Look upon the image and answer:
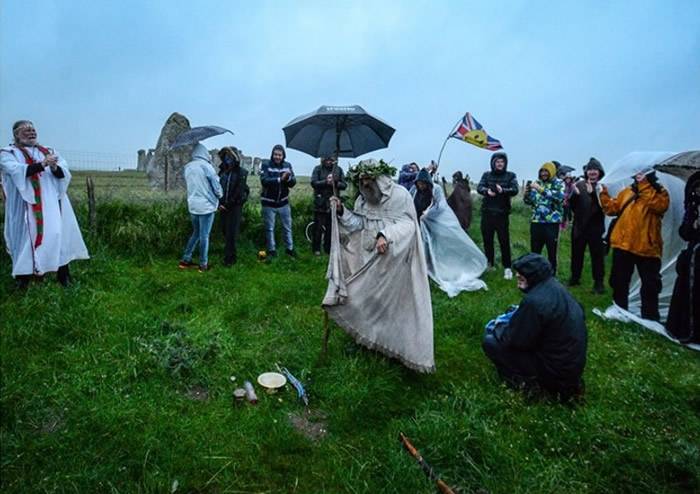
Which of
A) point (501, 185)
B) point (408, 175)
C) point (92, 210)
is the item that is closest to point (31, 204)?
point (92, 210)

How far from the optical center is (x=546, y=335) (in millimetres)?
3338

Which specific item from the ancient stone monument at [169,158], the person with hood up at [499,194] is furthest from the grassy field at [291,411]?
the ancient stone monument at [169,158]

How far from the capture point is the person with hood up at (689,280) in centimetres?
504

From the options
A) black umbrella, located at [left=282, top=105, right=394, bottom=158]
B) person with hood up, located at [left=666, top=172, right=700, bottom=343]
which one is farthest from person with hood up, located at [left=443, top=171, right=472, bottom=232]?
black umbrella, located at [left=282, top=105, right=394, bottom=158]

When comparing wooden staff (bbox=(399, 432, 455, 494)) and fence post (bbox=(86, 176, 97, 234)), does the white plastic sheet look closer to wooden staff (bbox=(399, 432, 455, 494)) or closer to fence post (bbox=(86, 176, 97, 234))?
wooden staff (bbox=(399, 432, 455, 494))

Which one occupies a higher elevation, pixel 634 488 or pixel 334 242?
pixel 334 242

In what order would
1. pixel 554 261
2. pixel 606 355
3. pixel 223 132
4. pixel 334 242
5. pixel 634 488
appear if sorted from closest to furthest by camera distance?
1. pixel 634 488
2. pixel 334 242
3. pixel 606 355
4. pixel 223 132
5. pixel 554 261

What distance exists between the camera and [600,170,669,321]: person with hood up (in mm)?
5430

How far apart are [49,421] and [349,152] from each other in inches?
151

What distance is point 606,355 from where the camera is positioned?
455 cm

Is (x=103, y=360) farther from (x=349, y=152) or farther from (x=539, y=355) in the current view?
(x=539, y=355)

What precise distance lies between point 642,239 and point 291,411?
4.93 m

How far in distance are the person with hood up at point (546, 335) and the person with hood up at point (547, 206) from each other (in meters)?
3.87

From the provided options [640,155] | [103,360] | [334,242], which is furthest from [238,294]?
[640,155]
